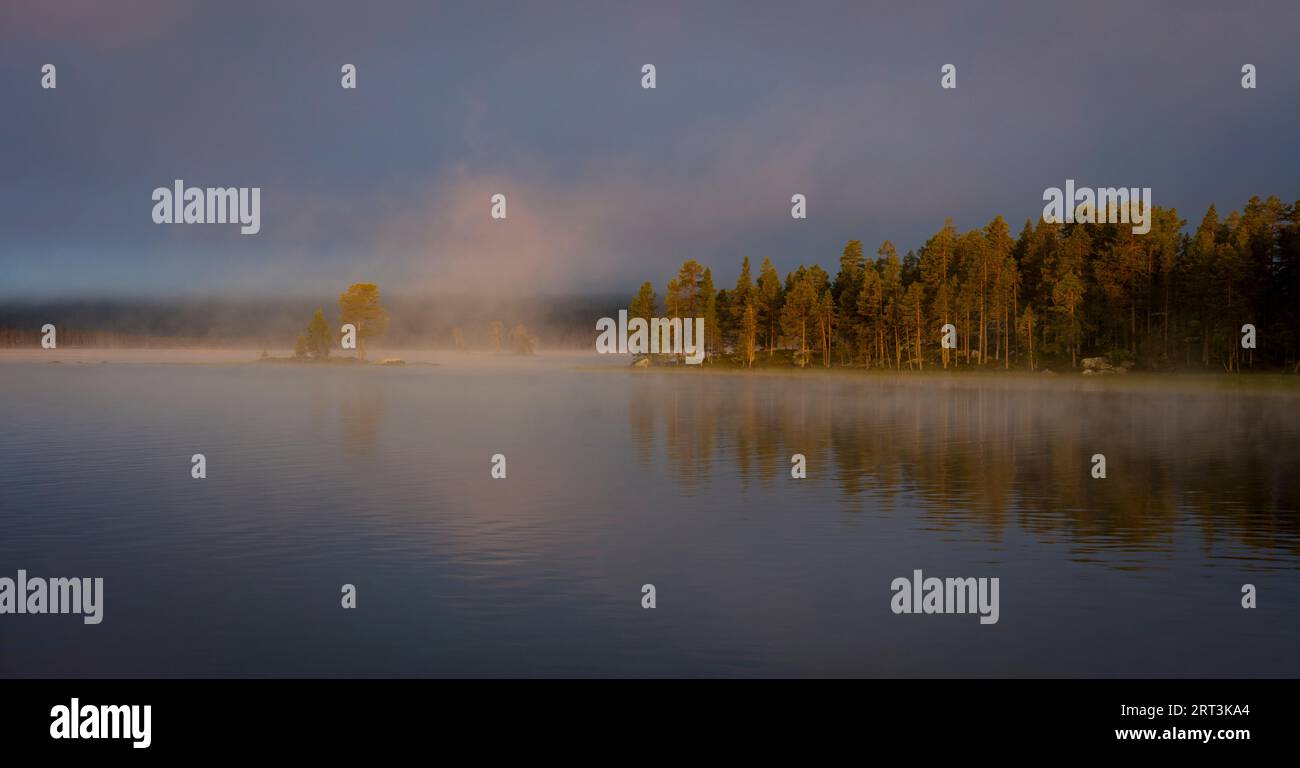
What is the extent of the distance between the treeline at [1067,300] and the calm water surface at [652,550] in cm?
7391

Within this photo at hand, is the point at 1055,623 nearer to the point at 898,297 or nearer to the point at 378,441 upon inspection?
the point at 378,441

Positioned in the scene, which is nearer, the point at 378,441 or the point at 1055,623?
the point at 1055,623

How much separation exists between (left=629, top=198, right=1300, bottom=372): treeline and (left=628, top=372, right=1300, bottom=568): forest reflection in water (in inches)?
1415

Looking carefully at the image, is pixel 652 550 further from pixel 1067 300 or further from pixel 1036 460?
pixel 1067 300

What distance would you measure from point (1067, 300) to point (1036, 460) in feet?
345

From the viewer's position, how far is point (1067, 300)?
139500 mm

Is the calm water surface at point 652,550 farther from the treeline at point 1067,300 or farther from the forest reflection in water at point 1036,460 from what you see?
the treeline at point 1067,300

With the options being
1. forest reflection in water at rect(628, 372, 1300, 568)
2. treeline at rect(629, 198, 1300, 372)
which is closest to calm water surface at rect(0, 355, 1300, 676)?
forest reflection in water at rect(628, 372, 1300, 568)

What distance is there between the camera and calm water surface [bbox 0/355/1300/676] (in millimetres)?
16984

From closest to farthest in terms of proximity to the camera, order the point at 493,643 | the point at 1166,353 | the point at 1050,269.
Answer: the point at 493,643
the point at 1166,353
the point at 1050,269

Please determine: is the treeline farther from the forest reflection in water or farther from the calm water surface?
the calm water surface
